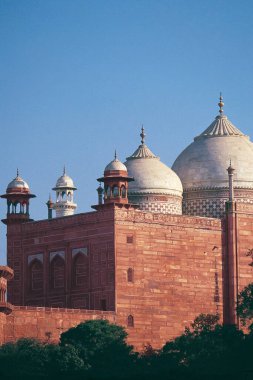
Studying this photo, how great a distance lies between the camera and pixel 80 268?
2975 inches

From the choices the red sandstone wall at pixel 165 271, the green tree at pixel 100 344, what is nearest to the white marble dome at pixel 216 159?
the red sandstone wall at pixel 165 271

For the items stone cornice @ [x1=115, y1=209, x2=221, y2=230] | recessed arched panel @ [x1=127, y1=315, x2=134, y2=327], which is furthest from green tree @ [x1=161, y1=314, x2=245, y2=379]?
stone cornice @ [x1=115, y1=209, x2=221, y2=230]

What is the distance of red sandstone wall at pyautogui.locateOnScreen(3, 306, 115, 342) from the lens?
230 feet

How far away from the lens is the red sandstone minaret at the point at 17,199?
3051 inches

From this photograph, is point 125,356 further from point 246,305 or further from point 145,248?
point 145,248

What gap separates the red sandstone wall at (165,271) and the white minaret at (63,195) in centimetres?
879

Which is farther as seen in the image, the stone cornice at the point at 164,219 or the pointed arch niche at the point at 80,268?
the pointed arch niche at the point at 80,268

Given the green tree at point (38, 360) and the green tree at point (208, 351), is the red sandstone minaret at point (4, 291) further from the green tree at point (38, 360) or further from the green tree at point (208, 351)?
the green tree at point (208, 351)

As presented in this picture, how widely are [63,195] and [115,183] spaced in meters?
9.95

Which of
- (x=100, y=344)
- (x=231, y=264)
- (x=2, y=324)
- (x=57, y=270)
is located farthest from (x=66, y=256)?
(x=100, y=344)

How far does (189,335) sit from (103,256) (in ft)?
19.2

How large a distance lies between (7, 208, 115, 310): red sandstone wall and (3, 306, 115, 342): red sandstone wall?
1.48 metres

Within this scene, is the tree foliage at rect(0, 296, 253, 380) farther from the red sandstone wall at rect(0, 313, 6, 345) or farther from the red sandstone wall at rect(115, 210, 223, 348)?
the red sandstone wall at rect(115, 210, 223, 348)

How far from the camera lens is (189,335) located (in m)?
69.8
